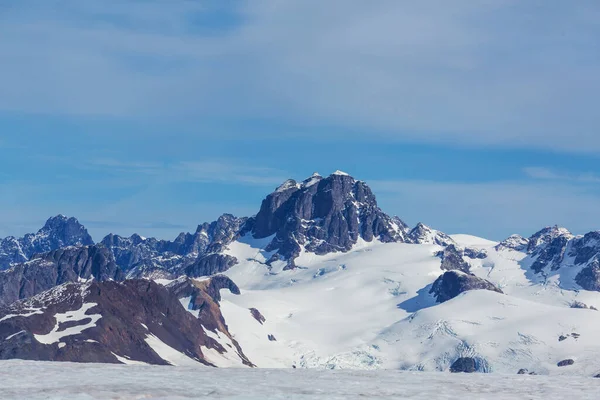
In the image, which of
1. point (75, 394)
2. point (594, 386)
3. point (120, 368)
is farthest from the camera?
point (120, 368)

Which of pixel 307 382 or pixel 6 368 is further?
pixel 6 368

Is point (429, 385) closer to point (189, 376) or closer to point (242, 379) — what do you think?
point (242, 379)

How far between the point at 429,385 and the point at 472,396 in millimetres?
5754

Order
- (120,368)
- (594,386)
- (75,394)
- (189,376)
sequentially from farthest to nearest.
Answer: (120,368) < (189,376) < (594,386) < (75,394)

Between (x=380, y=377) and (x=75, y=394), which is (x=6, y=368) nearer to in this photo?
(x=75, y=394)

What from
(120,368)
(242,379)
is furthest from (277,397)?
(120,368)

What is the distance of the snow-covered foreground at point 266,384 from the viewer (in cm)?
6550

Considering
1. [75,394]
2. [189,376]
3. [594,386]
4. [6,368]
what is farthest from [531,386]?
[6,368]

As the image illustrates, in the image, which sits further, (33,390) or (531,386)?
(531,386)

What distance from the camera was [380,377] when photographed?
76.8 m

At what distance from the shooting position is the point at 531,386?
7150 centimetres

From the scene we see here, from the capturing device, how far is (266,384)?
7131cm

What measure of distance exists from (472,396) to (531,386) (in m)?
7.46

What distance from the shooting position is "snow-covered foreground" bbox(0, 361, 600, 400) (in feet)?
215
